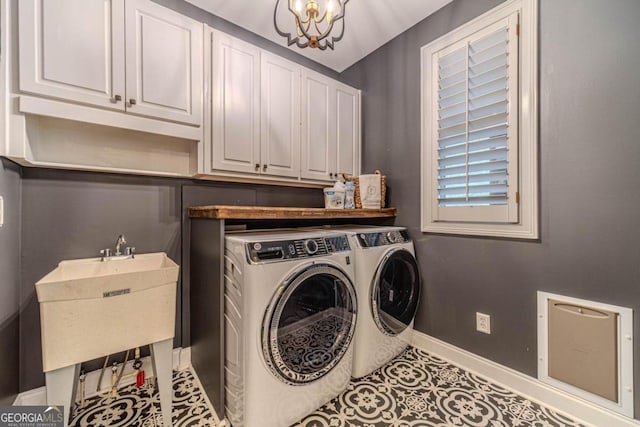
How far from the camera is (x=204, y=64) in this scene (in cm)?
166

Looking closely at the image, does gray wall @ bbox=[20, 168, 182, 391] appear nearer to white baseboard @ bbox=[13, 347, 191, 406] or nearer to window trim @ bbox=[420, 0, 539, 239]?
white baseboard @ bbox=[13, 347, 191, 406]

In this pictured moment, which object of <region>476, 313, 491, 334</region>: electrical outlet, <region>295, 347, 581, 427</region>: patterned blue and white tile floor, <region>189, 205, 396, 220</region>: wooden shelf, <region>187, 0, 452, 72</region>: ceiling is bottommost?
<region>295, 347, 581, 427</region>: patterned blue and white tile floor

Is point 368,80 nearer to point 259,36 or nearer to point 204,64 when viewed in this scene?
point 259,36

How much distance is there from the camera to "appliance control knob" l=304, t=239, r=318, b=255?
1.37 m

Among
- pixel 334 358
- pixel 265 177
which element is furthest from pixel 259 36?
pixel 334 358

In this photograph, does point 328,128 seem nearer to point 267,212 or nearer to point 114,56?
point 267,212

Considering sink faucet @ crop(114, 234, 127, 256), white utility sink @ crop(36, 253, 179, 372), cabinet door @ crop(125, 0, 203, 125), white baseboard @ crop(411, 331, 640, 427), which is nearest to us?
white utility sink @ crop(36, 253, 179, 372)

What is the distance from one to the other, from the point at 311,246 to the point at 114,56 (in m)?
1.47

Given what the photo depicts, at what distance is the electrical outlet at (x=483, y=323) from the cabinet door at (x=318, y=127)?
1.53 meters

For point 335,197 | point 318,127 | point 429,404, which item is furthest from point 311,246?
point 318,127

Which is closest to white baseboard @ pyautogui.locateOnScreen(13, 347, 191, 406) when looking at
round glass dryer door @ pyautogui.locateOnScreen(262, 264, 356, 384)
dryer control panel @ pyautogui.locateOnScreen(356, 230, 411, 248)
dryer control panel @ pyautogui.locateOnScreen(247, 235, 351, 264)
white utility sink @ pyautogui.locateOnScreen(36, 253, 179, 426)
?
white utility sink @ pyautogui.locateOnScreen(36, 253, 179, 426)

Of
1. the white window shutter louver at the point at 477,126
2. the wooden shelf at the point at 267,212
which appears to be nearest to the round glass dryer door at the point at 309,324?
the wooden shelf at the point at 267,212

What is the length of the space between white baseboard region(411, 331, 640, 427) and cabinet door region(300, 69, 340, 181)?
5.26ft

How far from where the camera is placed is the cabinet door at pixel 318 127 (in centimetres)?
214
